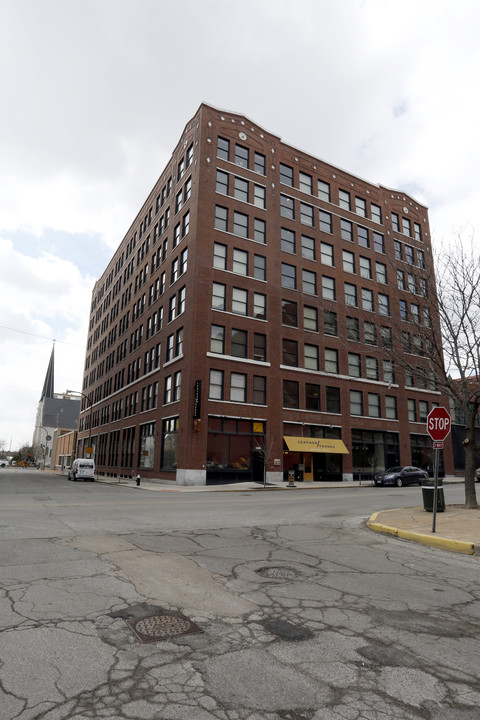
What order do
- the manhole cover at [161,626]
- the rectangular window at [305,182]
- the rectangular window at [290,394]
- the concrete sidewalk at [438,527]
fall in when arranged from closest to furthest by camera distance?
the manhole cover at [161,626] → the concrete sidewalk at [438,527] → the rectangular window at [290,394] → the rectangular window at [305,182]

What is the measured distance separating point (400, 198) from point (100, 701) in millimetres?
50766

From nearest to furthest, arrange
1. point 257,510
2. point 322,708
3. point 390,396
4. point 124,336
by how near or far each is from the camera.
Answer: point 322,708, point 257,510, point 390,396, point 124,336

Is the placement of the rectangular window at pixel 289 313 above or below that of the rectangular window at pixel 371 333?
above

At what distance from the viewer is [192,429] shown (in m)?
28.2

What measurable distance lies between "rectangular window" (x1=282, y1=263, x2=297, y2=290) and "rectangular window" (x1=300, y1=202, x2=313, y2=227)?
5.16 meters

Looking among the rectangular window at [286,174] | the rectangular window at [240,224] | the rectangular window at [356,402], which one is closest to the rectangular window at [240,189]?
the rectangular window at [240,224]

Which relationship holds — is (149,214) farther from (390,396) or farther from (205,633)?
(205,633)

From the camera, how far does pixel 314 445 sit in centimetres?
3381

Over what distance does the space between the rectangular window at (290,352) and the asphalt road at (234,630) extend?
25796mm

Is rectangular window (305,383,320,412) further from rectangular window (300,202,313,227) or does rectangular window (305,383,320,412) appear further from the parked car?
rectangular window (300,202,313,227)

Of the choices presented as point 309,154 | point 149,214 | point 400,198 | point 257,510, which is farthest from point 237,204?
point 257,510

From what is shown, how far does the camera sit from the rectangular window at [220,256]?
32.3 m

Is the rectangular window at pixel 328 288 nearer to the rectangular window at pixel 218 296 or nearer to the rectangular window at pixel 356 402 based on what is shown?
the rectangular window at pixel 356 402

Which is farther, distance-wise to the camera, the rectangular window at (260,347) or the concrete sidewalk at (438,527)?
the rectangular window at (260,347)
